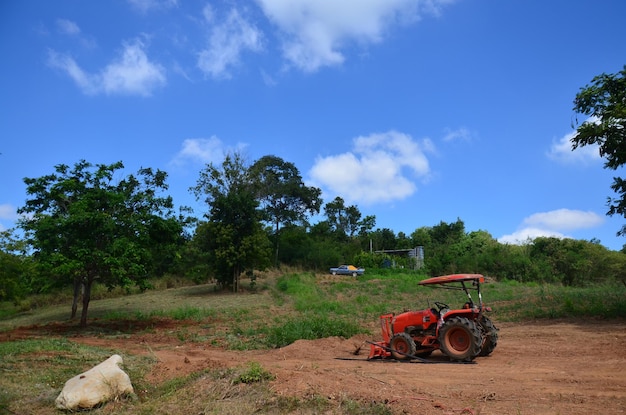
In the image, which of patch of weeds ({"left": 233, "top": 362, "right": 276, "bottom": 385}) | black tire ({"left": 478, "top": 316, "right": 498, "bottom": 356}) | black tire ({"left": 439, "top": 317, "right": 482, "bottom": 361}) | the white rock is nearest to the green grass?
patch of weeds ({"left": 233, "top": 362, "right": 276, "bottom": 385})

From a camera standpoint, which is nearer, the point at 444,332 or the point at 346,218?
the point at 444,332

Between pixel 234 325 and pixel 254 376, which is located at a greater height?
pixel 254 376

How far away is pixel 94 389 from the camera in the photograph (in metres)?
6.86

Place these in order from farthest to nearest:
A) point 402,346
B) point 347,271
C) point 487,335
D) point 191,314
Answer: point 347,271, point 191,314, point 402,346, point 487,335

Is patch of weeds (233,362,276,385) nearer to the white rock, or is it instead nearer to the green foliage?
the white rock

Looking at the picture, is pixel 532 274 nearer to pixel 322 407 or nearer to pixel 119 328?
pixel 119 328

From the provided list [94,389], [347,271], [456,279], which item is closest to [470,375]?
[456,279]

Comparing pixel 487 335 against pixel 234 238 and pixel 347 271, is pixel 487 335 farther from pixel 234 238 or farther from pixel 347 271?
pixel 347 271

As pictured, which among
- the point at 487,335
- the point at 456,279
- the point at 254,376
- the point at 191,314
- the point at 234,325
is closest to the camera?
the point at 254,376

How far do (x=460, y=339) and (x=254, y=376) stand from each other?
5.39m

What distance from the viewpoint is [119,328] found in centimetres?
1898

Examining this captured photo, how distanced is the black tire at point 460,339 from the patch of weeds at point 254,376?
190 inches

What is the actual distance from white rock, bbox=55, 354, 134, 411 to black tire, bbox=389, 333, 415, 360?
19.4 feet

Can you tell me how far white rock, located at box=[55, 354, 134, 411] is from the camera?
6730 mm
